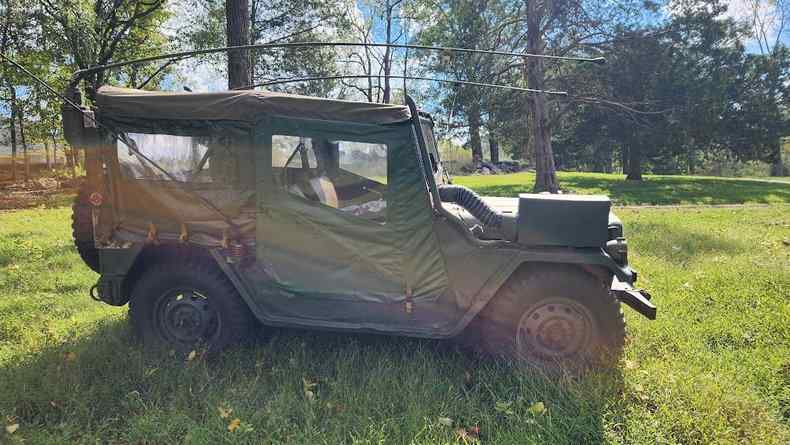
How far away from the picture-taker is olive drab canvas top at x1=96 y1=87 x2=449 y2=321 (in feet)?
10.3

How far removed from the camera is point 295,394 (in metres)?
2.93

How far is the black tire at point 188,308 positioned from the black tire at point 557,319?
1994 millimetres

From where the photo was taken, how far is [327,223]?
321 cm

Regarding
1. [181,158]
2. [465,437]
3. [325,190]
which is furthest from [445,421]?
[181,158]

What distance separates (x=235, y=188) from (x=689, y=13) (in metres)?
20.9

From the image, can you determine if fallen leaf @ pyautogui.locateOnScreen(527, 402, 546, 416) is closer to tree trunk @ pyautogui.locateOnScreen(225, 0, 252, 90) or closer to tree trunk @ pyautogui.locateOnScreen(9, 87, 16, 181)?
tree trunk @ pyautogui.locateOnScreen(225, 0, 252, 90)

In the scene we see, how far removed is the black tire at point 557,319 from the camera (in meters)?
3.11

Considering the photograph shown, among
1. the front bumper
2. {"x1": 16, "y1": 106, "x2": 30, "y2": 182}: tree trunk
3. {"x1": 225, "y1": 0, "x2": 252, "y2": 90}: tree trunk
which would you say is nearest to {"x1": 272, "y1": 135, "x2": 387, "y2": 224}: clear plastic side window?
the front bumper

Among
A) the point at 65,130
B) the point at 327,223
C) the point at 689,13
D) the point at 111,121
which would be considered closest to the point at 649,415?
the point at 327,223

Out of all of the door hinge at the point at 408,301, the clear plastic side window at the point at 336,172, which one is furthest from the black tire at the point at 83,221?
the door hinge at the point at 408,301

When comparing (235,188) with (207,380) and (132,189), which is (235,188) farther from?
(207,380)

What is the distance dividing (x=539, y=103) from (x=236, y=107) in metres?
12.8

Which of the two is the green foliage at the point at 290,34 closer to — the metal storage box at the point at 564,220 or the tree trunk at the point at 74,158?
the tree trunk at the point at 74,158

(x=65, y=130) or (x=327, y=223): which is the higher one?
(x=65, y=130)
